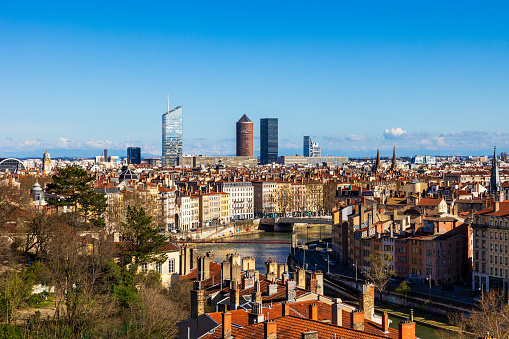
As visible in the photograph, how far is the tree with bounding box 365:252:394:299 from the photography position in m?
30.6

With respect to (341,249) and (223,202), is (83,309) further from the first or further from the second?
(223,202)

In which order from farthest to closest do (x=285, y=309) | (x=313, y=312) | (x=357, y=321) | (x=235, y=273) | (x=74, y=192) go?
(x=74, y=192) < (x=235, y=273) < (x=285, y=309) < (x=313, y=312) < (x=357, y=321)

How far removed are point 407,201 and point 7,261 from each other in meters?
34.8

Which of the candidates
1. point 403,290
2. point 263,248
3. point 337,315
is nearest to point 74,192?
point 403,290

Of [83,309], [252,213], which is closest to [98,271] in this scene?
[83,309]

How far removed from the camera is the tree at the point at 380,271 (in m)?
30.6

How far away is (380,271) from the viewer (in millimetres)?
31156

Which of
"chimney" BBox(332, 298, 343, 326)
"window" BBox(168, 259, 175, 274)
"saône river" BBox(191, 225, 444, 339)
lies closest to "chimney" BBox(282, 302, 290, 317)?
"chimney" BBox(332, 298, 343, 326)

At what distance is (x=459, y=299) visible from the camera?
2811 cm

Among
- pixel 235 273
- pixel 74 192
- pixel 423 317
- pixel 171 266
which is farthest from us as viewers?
pixel 74 192

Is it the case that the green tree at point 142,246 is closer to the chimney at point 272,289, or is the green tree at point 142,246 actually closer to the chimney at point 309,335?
the chimney at point 272,289

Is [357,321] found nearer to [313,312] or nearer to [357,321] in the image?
[357,321]

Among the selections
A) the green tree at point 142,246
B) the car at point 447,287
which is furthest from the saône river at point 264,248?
the green tree at point 142,246

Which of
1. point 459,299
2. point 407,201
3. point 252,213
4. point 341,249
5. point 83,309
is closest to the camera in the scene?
point 83,309
